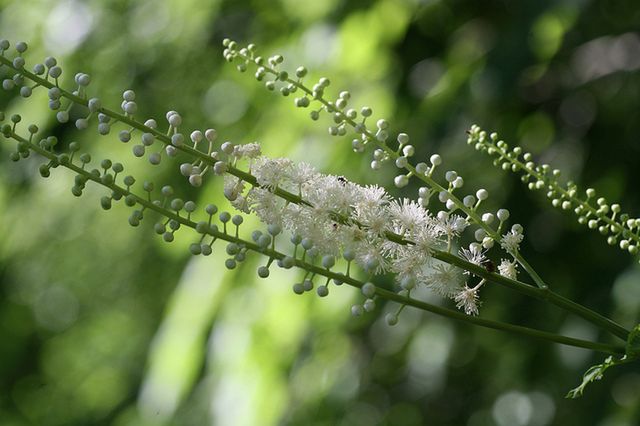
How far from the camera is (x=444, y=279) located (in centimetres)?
89

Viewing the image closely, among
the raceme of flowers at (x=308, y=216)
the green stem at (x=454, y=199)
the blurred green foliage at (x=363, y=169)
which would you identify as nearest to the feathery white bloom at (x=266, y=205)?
the raceme of flowers at (x=308, y=216)

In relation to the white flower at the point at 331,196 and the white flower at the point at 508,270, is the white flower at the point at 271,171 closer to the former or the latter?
the white flower at the point at 331,196

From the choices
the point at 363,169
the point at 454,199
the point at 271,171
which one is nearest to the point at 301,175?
the point at 271,171

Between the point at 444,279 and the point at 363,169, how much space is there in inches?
39.3

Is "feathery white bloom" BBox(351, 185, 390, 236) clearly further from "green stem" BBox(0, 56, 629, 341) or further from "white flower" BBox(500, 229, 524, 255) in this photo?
"white flower" BBox(500, 229, 524, 255)

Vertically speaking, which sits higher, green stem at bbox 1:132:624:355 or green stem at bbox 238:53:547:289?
green stem at bbox 238:53:547:289

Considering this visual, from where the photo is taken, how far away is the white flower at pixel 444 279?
89cm

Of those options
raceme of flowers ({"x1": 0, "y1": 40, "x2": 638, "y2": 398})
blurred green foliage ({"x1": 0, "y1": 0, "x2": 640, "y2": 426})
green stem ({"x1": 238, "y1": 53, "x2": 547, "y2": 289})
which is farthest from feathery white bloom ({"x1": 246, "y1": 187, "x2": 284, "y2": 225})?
blurred green foliage ({"x1": 0, "y1": 0, "x2": 640, "y2": 426})

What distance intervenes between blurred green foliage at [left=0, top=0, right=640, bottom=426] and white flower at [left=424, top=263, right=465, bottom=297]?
0.78 m

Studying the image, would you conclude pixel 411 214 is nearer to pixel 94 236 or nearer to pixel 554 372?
pixel 554 372

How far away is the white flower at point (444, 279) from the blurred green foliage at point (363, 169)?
2.57 ft

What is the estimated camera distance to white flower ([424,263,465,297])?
0.89 m

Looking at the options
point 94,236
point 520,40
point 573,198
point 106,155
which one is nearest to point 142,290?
point 94,236

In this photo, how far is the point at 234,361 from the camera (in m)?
1.69
